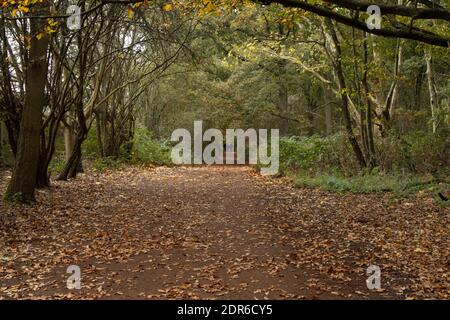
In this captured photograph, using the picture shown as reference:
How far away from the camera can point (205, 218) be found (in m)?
10.0

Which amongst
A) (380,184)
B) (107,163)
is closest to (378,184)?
(380,184)

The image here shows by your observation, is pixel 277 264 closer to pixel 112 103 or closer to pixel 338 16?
pixel 338 16

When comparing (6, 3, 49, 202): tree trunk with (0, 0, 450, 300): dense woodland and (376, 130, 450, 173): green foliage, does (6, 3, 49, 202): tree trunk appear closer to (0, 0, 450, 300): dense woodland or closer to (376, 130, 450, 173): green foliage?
(0, 0, 450, 300): dense woodland

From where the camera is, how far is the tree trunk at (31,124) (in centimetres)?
1058

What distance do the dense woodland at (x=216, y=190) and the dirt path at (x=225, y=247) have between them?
0.04m

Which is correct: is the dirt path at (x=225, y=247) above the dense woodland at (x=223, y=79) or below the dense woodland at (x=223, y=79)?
below

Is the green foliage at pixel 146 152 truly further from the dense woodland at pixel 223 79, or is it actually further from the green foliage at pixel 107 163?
the green foliage at pixel 107 163

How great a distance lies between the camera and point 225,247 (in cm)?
757

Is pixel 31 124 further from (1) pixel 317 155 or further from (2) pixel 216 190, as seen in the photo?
(1) pixel 317 155

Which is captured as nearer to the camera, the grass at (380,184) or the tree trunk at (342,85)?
the grass at (380,184)

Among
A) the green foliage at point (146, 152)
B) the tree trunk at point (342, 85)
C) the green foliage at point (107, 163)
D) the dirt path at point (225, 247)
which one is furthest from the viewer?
the green foliage at point (146, 152)

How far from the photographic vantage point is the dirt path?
560 cm

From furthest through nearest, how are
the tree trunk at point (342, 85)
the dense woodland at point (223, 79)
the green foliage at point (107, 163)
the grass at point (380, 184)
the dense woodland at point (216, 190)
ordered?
the green foliage at point (107, 163)
the tree trunk at point (342, 85)
the grass at point (380, 184)
the dense woodland at point (223, 79)
the dense woodland at point (216, 190)

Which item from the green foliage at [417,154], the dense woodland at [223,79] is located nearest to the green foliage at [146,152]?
the dense woodland at [223,79]
